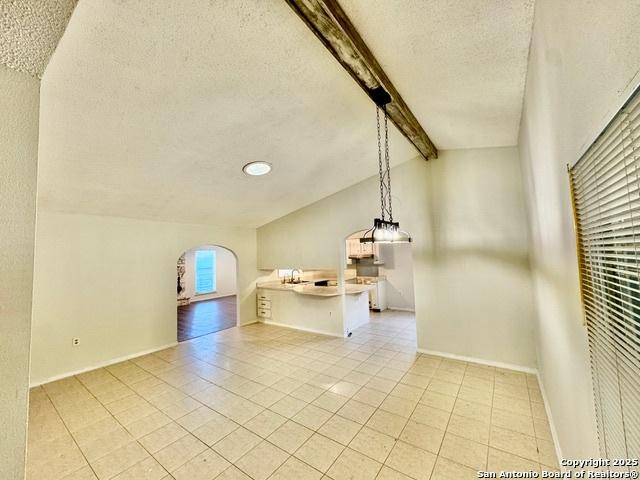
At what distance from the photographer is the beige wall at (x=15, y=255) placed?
25.9 inches

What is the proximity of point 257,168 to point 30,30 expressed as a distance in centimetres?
273

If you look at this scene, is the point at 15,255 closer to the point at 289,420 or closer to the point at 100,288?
the point at 289,420

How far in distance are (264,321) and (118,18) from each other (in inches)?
226

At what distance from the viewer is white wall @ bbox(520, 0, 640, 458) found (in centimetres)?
80

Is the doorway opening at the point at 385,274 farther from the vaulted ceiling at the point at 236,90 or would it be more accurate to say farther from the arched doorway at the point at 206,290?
the vaulted ceiling at the point at 236,90

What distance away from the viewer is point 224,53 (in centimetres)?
182

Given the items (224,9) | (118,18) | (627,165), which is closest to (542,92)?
(627,165)

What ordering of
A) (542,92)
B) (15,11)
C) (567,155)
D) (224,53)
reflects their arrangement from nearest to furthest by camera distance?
1. (15,11)
2. (567,155)
3. (542,92)
4. (224,53)

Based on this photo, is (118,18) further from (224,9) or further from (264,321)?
(264,321)

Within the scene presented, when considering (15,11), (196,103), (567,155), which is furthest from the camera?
(196,103)

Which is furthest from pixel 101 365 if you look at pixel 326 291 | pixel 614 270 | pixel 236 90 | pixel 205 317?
pixel 614 270

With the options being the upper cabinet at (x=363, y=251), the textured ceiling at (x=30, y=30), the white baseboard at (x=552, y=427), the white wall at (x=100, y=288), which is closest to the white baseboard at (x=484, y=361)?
the white baseboard at (x=552, y=427)

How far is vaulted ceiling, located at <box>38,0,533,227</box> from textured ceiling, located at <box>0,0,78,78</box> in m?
0.91

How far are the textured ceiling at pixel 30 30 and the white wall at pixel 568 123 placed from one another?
1593mm
